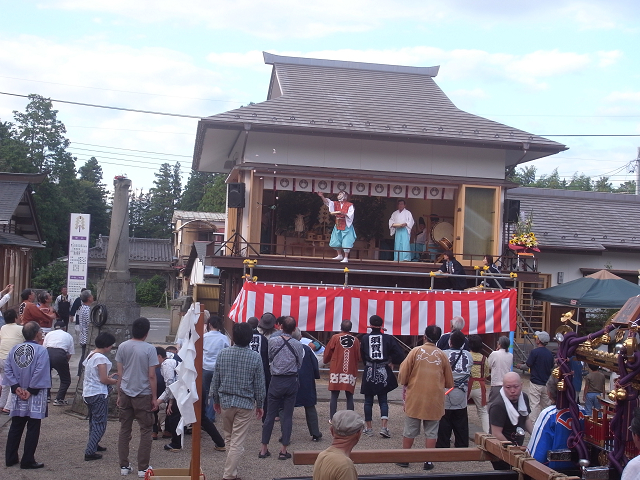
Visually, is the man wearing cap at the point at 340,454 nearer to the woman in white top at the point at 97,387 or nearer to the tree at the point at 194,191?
the woman in white top at the point at 97,387

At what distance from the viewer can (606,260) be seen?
69.3 ft

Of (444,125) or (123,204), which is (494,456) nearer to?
(123,204)

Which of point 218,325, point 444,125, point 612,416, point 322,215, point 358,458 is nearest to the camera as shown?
point 612,416

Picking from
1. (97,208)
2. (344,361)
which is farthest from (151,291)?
(344,361)

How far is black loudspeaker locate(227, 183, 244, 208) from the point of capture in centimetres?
1652

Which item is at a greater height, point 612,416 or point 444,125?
point 444,125

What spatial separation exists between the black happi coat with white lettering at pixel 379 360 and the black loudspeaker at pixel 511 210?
30.2ft

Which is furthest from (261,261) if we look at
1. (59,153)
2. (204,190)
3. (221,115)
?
(204,190)

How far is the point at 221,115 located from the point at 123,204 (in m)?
5.88

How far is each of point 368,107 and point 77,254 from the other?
30.5ft

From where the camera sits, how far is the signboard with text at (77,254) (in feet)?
59.2

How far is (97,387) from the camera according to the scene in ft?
26.4

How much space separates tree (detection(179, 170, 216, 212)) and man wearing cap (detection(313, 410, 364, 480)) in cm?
5718

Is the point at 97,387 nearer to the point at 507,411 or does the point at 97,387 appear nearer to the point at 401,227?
the point at 507,411
